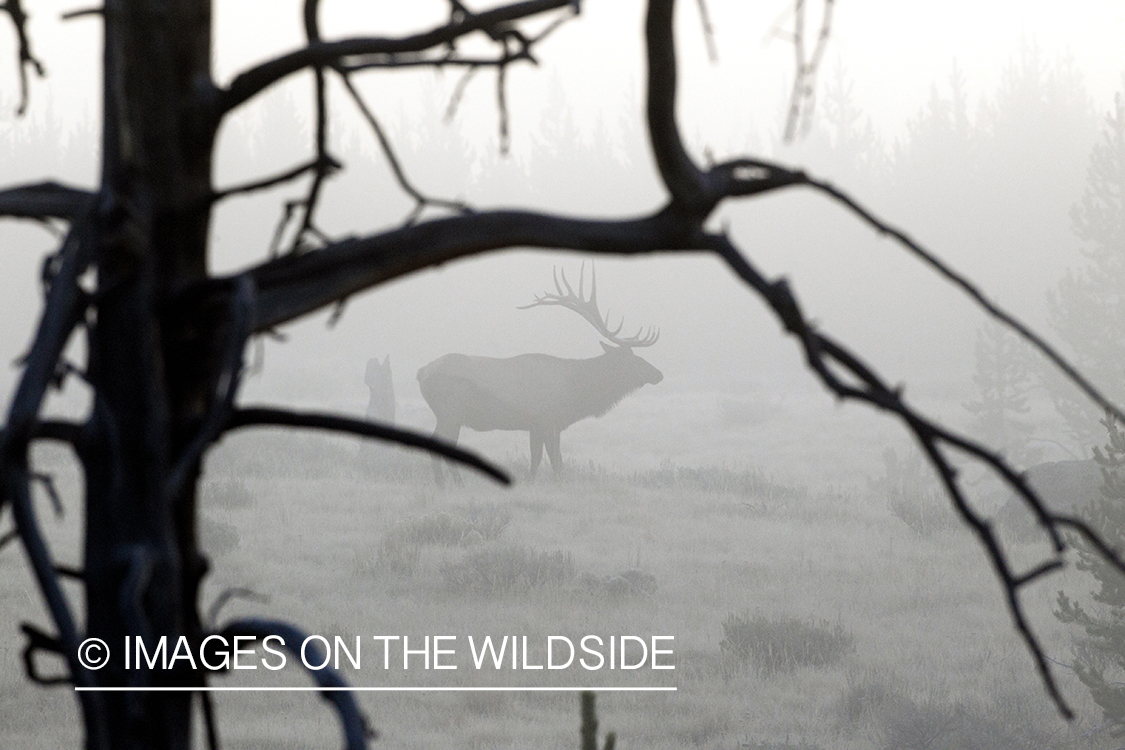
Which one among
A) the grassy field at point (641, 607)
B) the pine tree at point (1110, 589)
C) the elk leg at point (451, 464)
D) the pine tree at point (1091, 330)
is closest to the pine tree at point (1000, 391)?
the pine tree at point (1091, 330)

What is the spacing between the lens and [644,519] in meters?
14.4

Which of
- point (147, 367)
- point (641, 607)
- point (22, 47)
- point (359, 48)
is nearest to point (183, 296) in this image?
point (147, 367)

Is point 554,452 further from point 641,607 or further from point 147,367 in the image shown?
point 147,367

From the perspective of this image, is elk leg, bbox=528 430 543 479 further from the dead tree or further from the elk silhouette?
the dead tree

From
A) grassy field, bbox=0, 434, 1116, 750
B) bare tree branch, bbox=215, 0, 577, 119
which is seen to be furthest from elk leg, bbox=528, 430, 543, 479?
bare tree branch, bbox=215, 0, 577, 119

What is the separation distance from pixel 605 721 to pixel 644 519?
6.32 metres

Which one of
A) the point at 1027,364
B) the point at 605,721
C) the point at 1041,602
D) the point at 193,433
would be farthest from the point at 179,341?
the point at 1027,364

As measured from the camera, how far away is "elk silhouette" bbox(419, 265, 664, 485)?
16312 millimetres

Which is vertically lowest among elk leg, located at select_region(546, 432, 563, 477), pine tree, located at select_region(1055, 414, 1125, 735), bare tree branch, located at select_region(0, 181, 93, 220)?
bare tree branch, located at select_region(0, 181, 93, 220)

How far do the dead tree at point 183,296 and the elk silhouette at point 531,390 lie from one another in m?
15.2

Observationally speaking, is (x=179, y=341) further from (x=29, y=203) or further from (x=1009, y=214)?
(x=1009, y=214)

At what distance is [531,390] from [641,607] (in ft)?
21.9

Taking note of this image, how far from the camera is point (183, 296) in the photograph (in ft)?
2.73

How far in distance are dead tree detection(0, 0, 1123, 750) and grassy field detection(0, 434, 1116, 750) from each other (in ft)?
22.4
